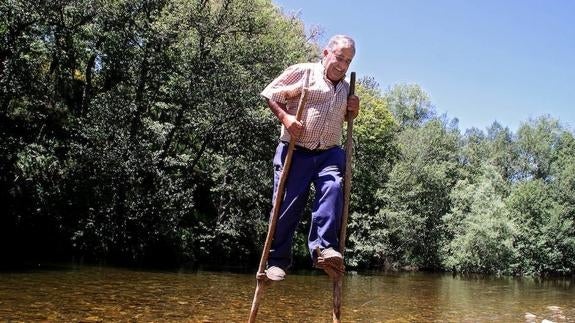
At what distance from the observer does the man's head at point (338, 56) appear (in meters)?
5.12

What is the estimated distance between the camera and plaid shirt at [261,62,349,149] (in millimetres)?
5121

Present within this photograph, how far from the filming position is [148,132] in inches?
972

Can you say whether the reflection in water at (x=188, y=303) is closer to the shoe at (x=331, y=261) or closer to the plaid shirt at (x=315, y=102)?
the shoe at (x=331, y=261)

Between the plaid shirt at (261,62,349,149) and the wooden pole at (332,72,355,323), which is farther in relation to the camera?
the plaid shirt at (261,62,349,149)

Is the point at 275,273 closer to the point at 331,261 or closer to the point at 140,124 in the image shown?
the point at 331,261

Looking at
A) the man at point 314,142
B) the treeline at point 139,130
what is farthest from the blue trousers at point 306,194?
the treeline at point 139,130

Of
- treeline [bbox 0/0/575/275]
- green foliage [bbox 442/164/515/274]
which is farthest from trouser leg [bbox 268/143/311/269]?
green foliage [bbox 442/164/515/274]

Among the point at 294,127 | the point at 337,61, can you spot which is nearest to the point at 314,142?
the point at 294,127

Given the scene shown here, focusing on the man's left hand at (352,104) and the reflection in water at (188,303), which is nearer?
the man's left hand at (352,104)

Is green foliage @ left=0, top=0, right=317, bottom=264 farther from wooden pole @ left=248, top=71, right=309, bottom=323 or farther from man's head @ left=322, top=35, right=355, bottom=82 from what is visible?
man's head @ left=322, top=35, right=355, bottom=82

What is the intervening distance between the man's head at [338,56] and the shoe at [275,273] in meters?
2.00

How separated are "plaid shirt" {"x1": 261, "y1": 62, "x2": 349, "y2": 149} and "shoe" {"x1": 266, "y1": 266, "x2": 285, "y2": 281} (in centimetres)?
124

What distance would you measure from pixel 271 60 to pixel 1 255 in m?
15.6

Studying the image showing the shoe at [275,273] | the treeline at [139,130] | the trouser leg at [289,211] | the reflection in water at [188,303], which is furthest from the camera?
the treeline at [139,130]
